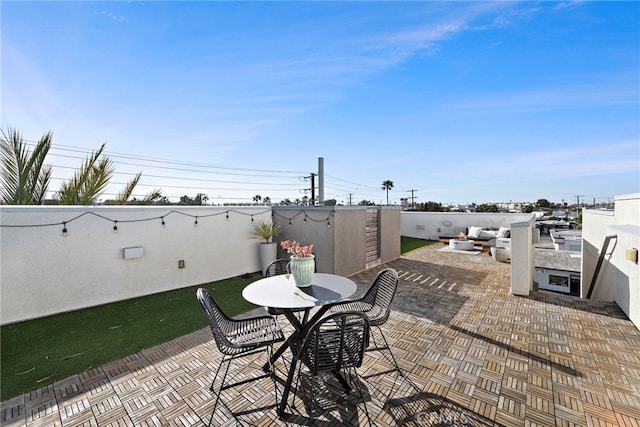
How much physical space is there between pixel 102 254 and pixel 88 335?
1.76m

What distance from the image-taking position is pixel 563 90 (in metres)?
7.25

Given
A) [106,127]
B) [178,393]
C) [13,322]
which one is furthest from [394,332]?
[106,127]

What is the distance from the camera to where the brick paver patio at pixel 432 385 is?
2053 millimetres

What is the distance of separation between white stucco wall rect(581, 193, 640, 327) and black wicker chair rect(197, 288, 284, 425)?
459 centimetres

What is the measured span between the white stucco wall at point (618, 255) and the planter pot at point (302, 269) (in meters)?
4.10

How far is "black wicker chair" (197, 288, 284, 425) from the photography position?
2.13 metres

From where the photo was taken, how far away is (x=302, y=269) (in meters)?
2.72

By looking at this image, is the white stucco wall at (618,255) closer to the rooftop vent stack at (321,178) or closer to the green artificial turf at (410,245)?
the green artificial turf at (410,245)

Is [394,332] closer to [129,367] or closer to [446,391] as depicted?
[446,391]

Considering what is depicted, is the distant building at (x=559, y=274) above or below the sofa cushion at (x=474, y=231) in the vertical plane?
below

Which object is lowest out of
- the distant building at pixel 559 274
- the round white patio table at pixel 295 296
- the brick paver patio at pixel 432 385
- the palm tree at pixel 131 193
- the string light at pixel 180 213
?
the distant building at pixel 559 274

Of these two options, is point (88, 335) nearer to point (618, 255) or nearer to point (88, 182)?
point (88, 182)

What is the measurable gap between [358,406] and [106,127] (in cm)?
827

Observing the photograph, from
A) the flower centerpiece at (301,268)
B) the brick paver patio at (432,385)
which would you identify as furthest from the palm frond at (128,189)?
the flower centerpiece at (301,268)
